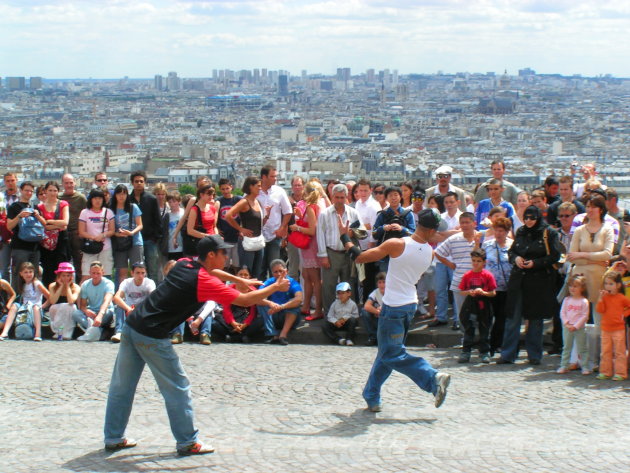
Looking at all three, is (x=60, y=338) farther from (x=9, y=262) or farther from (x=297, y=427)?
(x=297, y=427)

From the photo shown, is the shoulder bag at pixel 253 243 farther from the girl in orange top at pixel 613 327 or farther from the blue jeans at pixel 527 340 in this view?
the girl in orange top at pixel 613 327

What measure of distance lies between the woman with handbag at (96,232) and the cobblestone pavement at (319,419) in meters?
2.03

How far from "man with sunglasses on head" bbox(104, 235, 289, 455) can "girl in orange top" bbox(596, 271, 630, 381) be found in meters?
3.47

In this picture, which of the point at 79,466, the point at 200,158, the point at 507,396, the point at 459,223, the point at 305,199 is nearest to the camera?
the point at 79,466

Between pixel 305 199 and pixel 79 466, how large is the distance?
220 inches

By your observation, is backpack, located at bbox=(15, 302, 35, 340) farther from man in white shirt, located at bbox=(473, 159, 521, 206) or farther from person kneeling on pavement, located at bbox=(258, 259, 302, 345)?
man in white shirt, located at bbox=(473, 159, 521, 206)

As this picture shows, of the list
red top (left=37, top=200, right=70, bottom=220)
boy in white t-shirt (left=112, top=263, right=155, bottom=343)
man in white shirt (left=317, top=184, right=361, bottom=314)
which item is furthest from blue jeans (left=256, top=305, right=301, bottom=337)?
red top (left=37, top=200, right=70, bottom=220)

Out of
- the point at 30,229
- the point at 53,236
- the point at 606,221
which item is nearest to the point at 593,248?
the point at 606,221

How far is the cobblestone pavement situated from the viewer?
6.57 metres

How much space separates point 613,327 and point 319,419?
2927 millimetres

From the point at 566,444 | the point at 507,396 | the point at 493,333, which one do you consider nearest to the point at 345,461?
the point at 566,444

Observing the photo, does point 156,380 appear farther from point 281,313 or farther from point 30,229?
point 30,229

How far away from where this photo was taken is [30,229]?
11.8 meters

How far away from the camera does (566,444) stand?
22.7 ft
